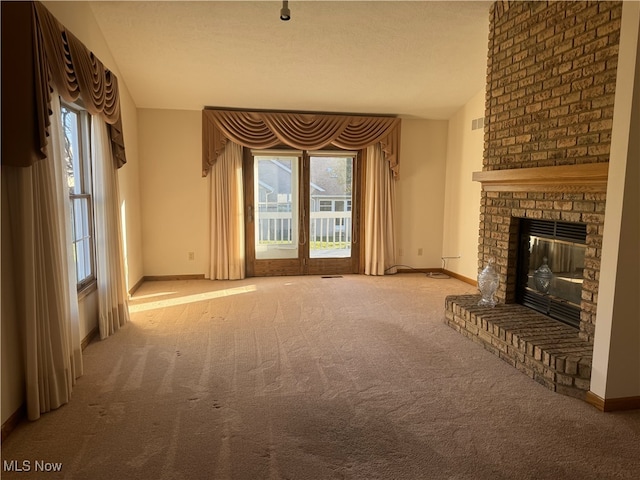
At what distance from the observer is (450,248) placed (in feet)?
20.8

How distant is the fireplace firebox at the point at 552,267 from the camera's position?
3.27 m

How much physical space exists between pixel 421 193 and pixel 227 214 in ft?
9.36

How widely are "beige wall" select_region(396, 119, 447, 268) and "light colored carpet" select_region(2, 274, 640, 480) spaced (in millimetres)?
2674

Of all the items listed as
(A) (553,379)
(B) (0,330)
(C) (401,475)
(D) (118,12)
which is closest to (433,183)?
(A) (553,379)

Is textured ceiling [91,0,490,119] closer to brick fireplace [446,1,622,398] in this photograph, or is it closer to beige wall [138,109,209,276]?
beige wall [138,109,209,276]

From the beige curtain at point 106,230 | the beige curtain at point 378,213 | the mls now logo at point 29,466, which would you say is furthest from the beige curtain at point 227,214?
the mls now logo at point 29,466

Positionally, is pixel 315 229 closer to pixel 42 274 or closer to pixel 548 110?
pixel 548 110

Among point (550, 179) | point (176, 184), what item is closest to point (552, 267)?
point (550, 179)

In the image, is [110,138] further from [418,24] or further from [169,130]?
[418,24]

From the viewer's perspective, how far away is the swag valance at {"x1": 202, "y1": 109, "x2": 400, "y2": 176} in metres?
5.63

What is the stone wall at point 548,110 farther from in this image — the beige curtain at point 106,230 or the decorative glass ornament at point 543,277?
the beige curtain at point 106,230

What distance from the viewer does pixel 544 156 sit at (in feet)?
11.1

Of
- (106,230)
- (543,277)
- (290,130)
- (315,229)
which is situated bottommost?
(543,277)

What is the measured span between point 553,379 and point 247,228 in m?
4.26
